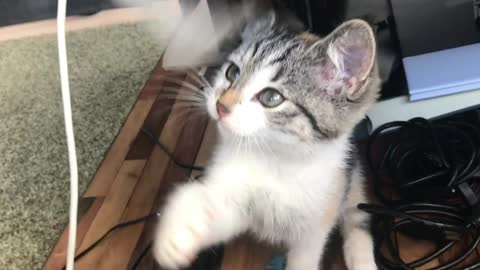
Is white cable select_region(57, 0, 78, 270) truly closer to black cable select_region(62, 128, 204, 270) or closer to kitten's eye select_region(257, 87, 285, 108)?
black cable select_region(62, 128, 204, 270)

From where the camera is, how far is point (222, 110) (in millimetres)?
782

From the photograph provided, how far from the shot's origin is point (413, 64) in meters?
1.12

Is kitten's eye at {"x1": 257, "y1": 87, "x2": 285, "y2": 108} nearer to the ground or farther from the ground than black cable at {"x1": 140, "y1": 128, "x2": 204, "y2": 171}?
farther from the ground

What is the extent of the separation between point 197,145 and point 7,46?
31.7 inches

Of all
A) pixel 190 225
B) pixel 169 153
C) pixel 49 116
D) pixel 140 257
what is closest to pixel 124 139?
pixel 169 153

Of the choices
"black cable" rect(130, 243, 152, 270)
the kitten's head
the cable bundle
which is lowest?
the cable bundle

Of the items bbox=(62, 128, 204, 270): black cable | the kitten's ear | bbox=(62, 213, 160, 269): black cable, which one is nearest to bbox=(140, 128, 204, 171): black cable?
bbox=(62, 128, 204, 270): black cable

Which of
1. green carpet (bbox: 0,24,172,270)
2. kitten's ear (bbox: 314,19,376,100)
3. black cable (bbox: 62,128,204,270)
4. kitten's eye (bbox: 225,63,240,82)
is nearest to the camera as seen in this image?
kitten's ear (bbox: 314,19,376,100)

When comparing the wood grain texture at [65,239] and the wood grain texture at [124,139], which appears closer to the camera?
the wood grain texture at [65,239]

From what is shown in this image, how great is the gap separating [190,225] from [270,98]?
224 millimetres

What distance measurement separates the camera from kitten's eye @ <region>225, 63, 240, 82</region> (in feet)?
2.81

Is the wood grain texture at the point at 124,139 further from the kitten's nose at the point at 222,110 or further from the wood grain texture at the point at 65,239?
the kitten's nose at the point at 222,110

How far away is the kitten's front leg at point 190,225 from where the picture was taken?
2.32 ft

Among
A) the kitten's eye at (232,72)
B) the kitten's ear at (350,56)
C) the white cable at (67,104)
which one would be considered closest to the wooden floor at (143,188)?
the white cable at (67,104)
